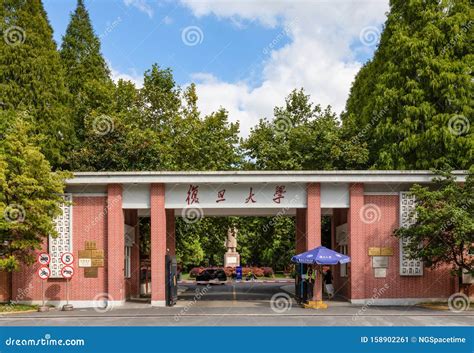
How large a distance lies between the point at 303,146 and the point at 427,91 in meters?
10.6

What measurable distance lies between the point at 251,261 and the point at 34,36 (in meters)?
37.5

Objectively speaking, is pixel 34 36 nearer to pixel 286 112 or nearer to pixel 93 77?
pixel 93 77

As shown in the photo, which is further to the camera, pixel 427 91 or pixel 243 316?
pixel 427 91

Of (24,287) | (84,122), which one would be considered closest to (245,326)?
(24,287)

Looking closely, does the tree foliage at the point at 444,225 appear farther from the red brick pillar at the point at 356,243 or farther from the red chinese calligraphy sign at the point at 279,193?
the red chinese calligraphy sign at the point at 279,193

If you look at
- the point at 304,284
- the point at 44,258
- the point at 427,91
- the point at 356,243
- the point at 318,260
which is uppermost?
the point at 427,91

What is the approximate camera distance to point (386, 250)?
28469mm
